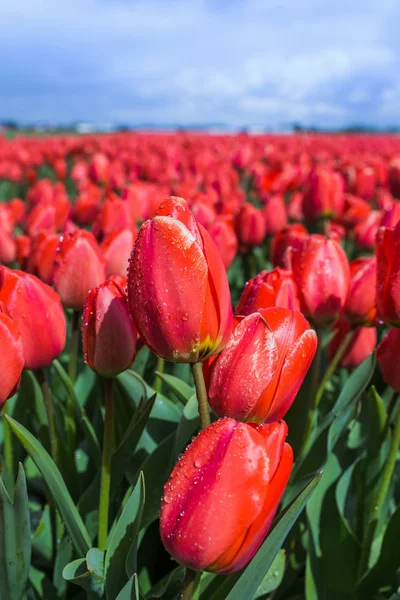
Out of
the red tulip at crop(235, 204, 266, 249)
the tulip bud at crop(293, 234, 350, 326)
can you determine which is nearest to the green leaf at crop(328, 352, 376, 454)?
the tulip bud at crop(293, 234, 350, 326)

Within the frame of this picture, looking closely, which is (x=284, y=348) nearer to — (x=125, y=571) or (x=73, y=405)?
(x=125, y=571)

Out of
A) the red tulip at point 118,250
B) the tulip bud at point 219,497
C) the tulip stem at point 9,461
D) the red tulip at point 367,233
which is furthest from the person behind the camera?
the red tulip at point 367,233

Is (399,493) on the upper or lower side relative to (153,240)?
lower


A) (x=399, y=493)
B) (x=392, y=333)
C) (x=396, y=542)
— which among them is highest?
(x=392, y=333)

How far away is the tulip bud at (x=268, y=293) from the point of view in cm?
91

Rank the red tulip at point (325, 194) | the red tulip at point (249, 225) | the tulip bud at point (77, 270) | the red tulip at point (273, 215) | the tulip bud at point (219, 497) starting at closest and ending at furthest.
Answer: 1. the tulip bud at point (219, 497)
2. the tulip bud at point (77, 270)
3. the red tulip at point (249, 225)
4. the red tulip at point (273, 215)
5. the red tulip at point (325, 194)

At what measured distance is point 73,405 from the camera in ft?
4.03

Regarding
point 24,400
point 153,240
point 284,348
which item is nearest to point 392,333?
point 284,348

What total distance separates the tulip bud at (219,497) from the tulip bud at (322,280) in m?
0.52

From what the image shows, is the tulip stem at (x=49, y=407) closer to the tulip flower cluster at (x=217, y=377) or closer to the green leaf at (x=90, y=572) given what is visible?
the green leaf at (x=90, y=572)

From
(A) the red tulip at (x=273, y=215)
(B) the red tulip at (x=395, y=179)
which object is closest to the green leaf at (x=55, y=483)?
(A) the red tulip at (x=273, y=215)

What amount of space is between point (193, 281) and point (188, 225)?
0.07 metres

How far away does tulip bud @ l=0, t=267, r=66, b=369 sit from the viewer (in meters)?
0.92

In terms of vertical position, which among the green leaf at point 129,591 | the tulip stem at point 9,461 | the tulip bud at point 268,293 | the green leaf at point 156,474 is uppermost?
the tulip bud at point 268,293
